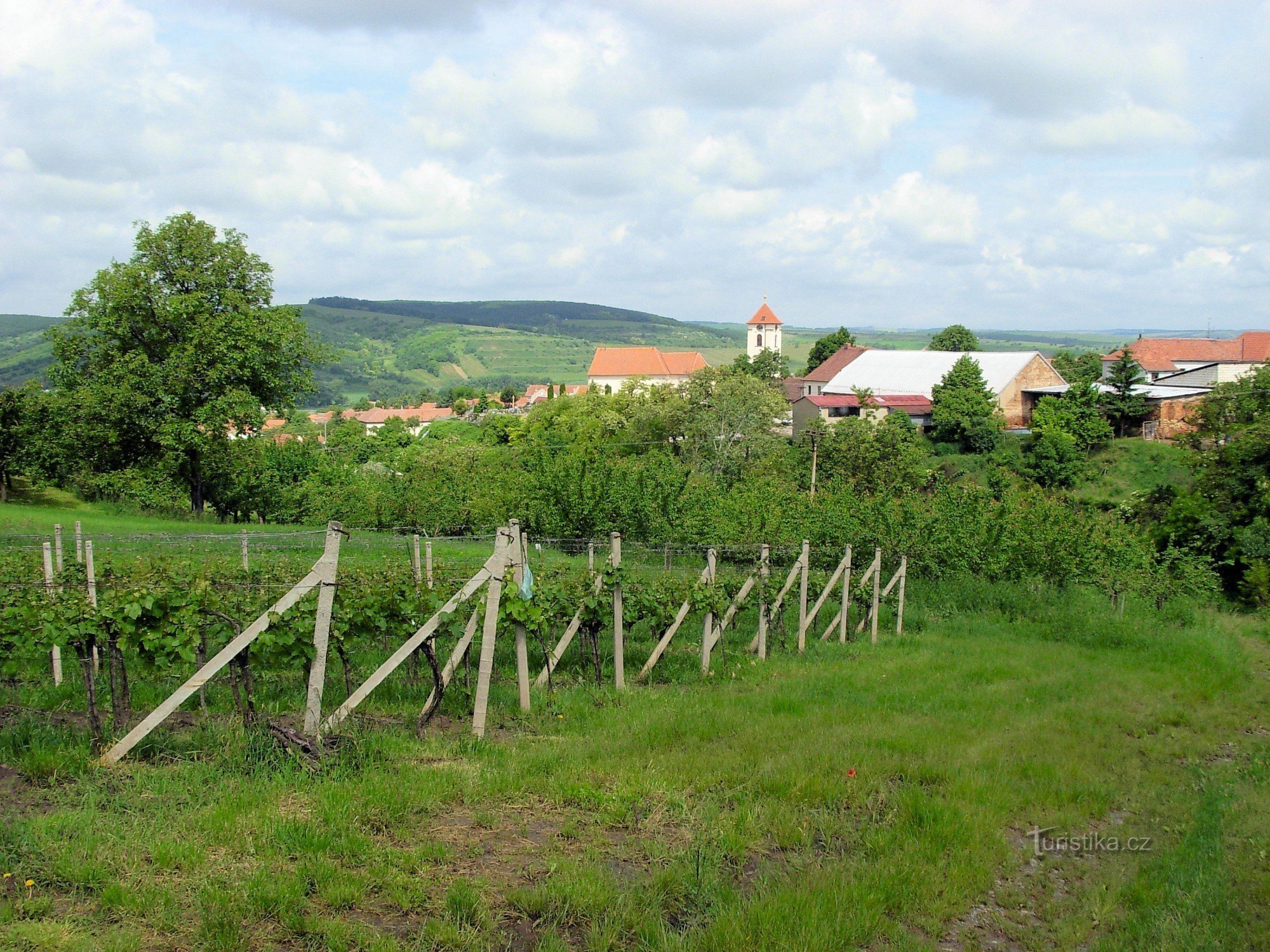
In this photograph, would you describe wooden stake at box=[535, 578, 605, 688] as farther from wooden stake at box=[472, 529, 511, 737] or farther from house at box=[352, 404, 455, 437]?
house at box=[352, 404, 455, 437]

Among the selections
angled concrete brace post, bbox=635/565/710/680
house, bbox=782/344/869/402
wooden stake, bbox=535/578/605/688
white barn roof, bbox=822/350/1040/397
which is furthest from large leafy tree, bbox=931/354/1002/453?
wooden stake, bbox=535/578/605/688

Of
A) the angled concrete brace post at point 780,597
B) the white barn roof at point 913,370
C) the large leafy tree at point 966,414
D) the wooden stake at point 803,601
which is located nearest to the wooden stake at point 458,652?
the angled concrete brace post at point 780,597

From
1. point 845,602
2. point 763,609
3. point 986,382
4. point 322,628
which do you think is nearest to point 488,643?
point 322,628

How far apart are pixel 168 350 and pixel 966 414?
57.8 m

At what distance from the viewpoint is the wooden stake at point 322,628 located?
300 inches

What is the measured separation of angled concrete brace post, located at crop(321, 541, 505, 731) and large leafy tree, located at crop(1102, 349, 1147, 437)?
70.2 meters

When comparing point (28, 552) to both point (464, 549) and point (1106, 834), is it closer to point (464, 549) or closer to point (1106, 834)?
point (464, 549)

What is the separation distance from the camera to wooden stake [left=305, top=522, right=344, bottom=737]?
25.0 feet

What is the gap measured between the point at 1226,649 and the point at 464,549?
18.4 meters

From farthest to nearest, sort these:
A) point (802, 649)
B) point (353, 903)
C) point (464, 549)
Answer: point (464, 549) < point (802, 649) < point (353, 903)

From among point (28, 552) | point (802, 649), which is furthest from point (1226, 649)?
point (28, 552)

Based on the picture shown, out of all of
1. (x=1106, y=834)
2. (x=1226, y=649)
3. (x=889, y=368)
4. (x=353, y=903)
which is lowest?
(x=1226, y=649)

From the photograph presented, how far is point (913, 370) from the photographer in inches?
3711

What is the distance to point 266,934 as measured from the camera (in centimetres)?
486
